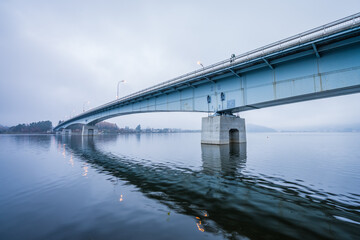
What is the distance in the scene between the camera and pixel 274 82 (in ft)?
70.7

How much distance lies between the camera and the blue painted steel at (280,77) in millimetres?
16062

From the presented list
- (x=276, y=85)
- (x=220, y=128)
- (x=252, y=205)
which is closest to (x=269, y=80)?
(x=276, y=85)

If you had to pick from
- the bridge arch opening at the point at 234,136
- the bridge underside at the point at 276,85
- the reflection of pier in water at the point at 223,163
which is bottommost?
the reflection of pier in water at the point at 223,163

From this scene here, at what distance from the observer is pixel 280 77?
20.9 meters

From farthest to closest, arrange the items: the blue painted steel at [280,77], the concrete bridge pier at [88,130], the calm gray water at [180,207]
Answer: the concrete bridge pier at [88,130], the blue painted steel at [280,77], the calm gray water at [180,207]

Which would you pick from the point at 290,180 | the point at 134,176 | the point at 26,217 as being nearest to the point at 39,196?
the point at 26,217

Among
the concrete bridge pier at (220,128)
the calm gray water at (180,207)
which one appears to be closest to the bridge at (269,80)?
the concrete bridge pier at (220,128)

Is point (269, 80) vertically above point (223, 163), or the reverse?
point (269, 80)

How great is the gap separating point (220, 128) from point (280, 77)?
38.0 ft

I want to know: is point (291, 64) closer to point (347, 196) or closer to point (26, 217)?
point (347, 196)

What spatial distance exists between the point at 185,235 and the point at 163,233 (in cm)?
57

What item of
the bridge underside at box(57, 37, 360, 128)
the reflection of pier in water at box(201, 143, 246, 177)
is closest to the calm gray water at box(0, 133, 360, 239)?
the reflection of pier in water at box(201, 143, 246, 177)

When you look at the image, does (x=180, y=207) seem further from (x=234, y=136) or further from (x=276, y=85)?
(x=234, y=136)

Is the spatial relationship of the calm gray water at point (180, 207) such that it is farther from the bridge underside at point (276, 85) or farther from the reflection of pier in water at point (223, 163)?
the bridge underside at point (276, 85)
